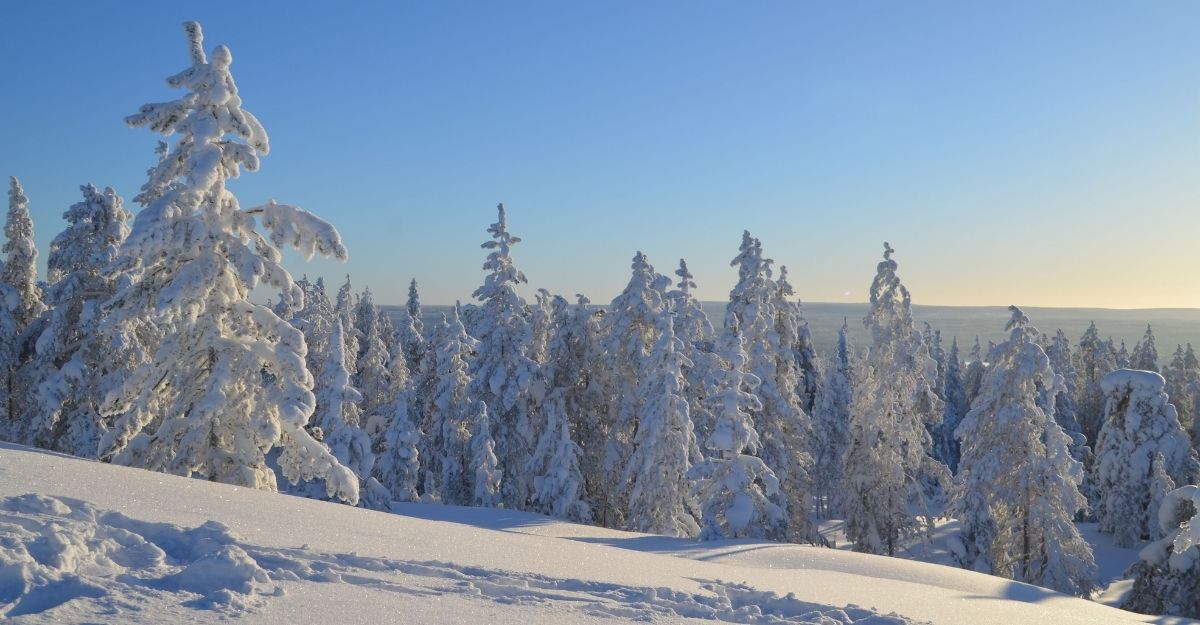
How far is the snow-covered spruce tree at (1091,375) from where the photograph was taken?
206ft

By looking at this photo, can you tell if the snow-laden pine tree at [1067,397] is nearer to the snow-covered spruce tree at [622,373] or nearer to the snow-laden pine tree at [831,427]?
the snow-laden pine tree at [831,427]

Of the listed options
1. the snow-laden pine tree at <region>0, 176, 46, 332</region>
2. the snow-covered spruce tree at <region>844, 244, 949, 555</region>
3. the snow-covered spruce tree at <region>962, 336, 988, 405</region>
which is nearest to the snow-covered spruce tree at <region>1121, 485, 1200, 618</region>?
the snow-covered spruce tree at <region>844, 244, 949, 555</region>

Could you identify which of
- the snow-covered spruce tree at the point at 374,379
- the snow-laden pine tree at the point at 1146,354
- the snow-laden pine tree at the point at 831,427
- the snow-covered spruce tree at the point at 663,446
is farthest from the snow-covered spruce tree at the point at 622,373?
the snow-laden pine tree at the point at 1146,354

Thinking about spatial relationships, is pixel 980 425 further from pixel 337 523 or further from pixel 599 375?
pixel 337 523

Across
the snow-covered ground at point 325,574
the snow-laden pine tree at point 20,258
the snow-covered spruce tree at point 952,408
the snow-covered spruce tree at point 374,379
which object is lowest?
the snow-covered spruce tree at point 952,408

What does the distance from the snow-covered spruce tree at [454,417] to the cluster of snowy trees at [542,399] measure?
0.11 metres

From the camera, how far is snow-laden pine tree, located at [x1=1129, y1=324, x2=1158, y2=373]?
211 ft

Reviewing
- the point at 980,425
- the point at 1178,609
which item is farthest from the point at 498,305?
the point at 1178,609

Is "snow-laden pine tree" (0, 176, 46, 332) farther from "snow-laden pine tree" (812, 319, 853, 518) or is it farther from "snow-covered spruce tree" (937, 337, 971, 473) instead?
"snow-covered spruce tree" (937, 337, 971, 473)

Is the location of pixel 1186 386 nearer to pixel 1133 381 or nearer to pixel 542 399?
pixel 1133 381

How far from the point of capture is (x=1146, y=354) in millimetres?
64562

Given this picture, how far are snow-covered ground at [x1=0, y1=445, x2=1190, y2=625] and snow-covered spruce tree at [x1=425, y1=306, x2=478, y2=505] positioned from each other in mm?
20656

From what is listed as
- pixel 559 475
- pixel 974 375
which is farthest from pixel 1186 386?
pixel 559 475

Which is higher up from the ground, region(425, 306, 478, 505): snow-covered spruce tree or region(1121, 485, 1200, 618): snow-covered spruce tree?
region(425, 306, 478, 505): snow-covered spruce tree
